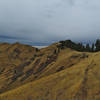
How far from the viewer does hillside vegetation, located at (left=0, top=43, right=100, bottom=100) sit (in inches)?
443

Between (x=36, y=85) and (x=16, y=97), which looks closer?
(x=16, y=97)

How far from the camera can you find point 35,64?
17703 millimetres

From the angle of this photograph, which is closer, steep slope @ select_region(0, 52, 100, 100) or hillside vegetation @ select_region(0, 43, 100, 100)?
steep slope @ select_region(0, 52, 100, 100)

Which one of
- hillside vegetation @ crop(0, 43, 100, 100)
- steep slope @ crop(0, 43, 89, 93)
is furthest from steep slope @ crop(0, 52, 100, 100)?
steep slope @ crop(0, 43, 89, 93)

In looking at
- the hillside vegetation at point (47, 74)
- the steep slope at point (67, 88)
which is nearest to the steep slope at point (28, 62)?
the hillside vegetation at point (47, 74)

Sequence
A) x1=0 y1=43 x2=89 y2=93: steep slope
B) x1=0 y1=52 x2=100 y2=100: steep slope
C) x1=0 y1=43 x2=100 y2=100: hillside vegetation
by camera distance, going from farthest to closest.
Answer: x1=0 y1=43 x2=89 y2=93: steep slope < x1=0 y1=43 x2=100 y2=100: hillside vegetation < x1=0 y1=52 x2=100 y2=100: steep slope

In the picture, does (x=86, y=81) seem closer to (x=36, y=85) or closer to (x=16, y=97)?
Answer: (x=36, y=85)

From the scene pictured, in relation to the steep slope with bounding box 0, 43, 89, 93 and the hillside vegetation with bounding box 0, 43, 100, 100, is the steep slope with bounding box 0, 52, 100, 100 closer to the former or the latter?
the hillside vegetation with bounding box 0, 43, 100, 100

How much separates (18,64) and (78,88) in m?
10.5

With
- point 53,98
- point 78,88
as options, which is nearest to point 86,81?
point 78,88

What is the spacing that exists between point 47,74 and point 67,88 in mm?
4277

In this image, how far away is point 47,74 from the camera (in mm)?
15250

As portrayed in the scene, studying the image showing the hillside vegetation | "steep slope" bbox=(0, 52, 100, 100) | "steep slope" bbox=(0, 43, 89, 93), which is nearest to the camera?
"steep slope" bbox=(0, 52, 100, 100)

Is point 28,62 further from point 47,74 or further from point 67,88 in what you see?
point 67,88
